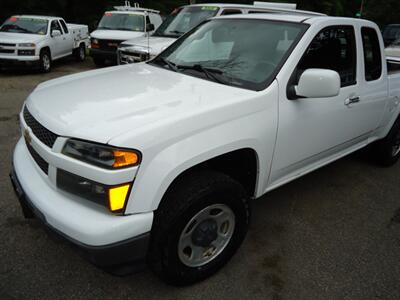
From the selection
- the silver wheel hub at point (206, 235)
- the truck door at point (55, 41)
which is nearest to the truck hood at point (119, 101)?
the silver wheel hub at point (206, 235)

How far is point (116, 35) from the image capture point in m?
11.1

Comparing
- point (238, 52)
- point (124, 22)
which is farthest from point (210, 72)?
point (124, 22)

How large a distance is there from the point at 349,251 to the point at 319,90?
1.37 meters

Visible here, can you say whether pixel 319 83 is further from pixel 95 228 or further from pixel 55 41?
pixel 55 41

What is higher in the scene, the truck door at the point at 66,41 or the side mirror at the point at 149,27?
the side mirror at the point at 149,27

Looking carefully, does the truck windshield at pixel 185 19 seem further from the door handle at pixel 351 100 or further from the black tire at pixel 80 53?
the door handle at pixel 351 100

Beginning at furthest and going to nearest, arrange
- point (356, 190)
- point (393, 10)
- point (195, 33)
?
1. point (393, 10)
2. point (356, 190)
3. point (195, 33)

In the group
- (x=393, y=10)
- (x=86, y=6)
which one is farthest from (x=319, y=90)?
(x=393, y=10)

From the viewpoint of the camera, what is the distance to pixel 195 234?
7.97 feet

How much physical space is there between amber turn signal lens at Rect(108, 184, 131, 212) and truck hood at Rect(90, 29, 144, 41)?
979 cm

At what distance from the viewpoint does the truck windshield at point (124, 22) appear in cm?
1173

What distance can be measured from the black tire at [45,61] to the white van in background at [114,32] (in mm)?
1456

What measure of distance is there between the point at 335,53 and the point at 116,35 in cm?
911

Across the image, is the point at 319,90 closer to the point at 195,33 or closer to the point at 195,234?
the point at 195,234
